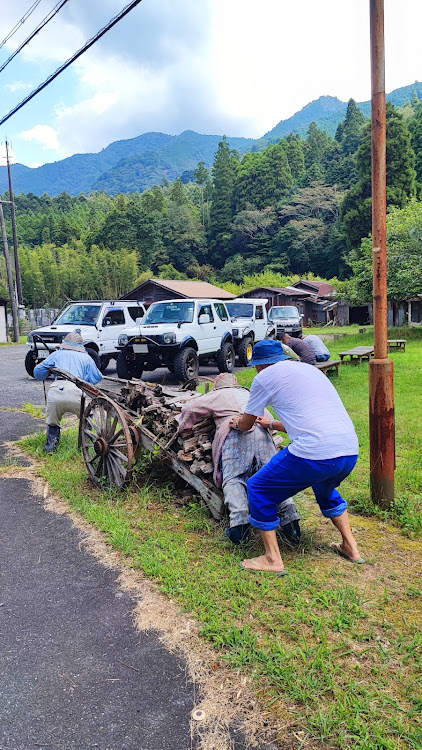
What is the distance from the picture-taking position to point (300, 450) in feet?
11.2

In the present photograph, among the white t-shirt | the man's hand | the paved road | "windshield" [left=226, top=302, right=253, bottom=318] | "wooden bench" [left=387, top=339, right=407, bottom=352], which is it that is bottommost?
the paved road

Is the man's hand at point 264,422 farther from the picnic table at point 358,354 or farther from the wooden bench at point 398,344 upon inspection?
the wooden bench at point 398,344

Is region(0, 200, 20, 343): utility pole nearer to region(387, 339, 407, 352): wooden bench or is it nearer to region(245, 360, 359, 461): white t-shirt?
region(387, 339, 407, 352): wooden bench

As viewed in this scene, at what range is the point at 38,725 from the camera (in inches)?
96.5

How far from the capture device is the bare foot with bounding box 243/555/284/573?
11.9 feet

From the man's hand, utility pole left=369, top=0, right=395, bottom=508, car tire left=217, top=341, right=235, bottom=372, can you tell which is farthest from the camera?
car tire left=217, top=341, right=235, bottom=372

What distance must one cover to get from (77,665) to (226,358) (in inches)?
453

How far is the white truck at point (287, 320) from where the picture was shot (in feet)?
76.9

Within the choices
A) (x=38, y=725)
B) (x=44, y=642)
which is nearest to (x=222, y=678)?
(x=38, y=725)

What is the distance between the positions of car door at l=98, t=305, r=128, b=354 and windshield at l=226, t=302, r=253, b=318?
13.2 ft

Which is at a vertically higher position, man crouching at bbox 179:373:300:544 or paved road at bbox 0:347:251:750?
man crouching at bbox 179:373:300:544

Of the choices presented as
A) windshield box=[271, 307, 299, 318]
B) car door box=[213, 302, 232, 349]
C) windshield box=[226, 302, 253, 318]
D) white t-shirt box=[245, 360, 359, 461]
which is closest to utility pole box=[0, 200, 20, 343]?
windshield box=[271, 307, 299, 318]

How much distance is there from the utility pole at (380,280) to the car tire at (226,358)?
30.9ft

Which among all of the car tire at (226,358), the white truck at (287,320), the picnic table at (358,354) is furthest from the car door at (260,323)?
the white truck at (287,320)
